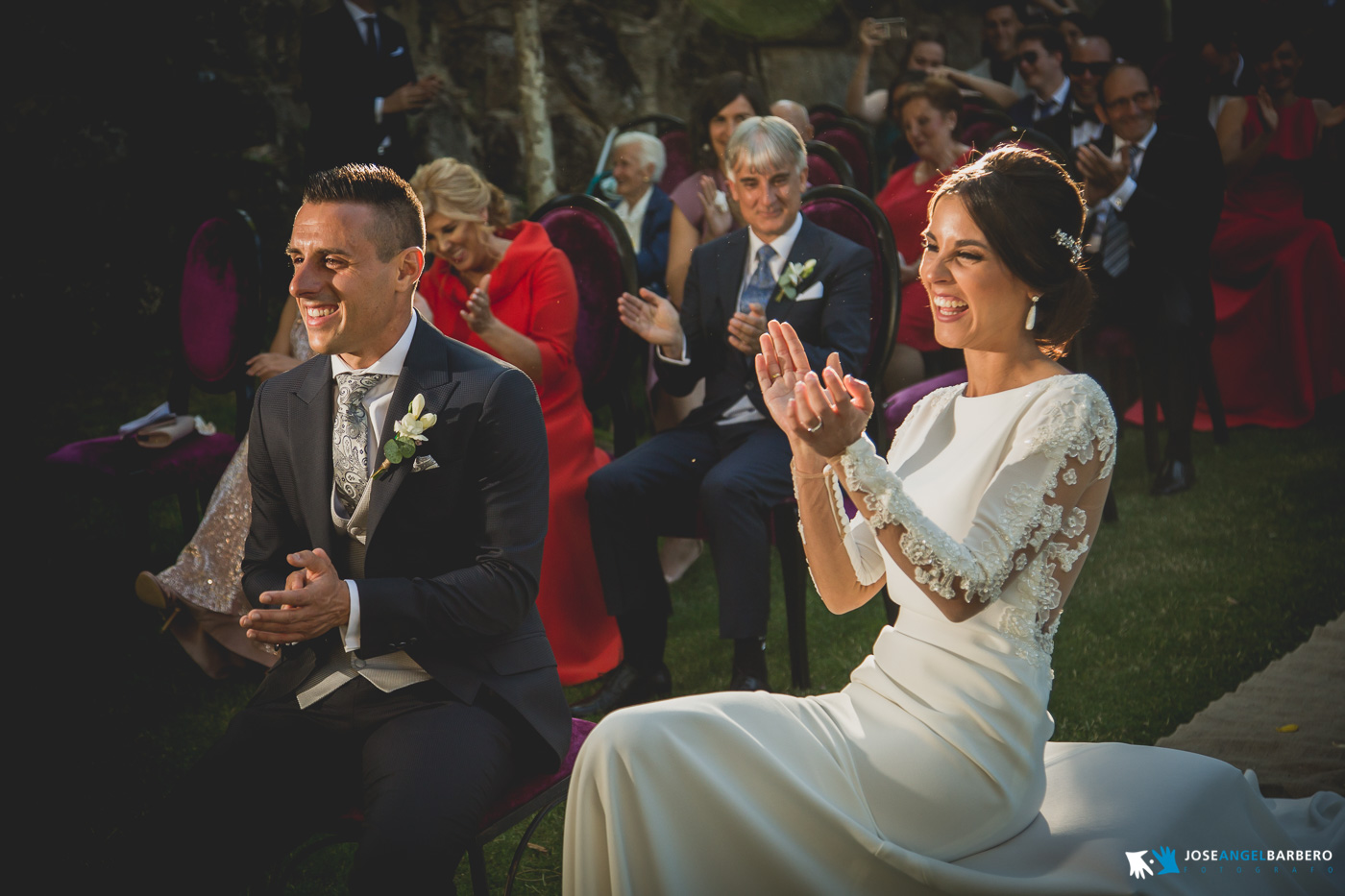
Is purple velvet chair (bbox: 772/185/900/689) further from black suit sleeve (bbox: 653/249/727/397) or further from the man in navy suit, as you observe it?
the man in navy suit

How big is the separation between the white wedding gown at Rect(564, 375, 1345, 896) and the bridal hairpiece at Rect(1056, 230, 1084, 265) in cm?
21

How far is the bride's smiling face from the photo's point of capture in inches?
70.6

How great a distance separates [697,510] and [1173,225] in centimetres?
289

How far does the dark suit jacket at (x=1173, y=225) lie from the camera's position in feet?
15.7

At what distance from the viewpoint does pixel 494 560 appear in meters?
1.87

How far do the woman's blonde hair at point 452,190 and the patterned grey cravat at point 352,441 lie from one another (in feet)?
5.57

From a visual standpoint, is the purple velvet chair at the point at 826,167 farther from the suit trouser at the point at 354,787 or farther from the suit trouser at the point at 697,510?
the suit trouser at the point at 354,787

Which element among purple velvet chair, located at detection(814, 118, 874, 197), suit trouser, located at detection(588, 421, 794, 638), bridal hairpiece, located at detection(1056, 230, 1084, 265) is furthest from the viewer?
purple velvet chair, located at detection(814, 118, 874, 197)

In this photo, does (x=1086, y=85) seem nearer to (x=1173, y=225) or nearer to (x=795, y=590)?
(x=1173, y=225)

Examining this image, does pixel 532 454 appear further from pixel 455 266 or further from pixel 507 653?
pixel 455 266

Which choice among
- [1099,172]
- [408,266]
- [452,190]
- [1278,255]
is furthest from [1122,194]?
[408,266]

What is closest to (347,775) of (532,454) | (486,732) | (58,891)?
(486,732)

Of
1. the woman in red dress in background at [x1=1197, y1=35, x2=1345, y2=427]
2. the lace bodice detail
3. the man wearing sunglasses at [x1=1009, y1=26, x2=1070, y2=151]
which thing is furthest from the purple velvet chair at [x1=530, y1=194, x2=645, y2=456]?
the woman in red dress in background at [x1=1197, y1=35, x2=1345, y2=427]

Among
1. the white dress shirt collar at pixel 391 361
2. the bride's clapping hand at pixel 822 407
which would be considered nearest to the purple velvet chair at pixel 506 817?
the bride's clapping hand at pixel 822 407
